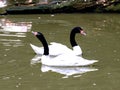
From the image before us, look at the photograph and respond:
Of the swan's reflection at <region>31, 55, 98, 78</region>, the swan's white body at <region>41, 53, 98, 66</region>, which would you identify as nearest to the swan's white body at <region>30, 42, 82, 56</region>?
the swan's white body at <region>41, 53, 98, 66</region>

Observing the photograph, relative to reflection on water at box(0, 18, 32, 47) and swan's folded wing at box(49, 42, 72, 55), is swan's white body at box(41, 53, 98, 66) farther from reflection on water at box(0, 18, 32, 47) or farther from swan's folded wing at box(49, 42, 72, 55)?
reflection on water at box(0, 18, 32, 47)

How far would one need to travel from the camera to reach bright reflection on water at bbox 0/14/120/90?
413 inches

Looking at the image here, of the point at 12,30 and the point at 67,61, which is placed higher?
the point at 67,61

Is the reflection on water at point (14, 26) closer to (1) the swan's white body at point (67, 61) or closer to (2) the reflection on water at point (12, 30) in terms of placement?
(2) the reflection on water at point (12, 30)

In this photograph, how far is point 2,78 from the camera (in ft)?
35.7

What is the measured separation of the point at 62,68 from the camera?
1202cm

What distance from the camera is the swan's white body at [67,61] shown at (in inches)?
469

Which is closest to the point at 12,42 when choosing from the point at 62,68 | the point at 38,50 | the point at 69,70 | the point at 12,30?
the point at 38,50

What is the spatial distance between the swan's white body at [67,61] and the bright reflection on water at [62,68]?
123 mm

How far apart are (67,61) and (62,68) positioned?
0.21 meters

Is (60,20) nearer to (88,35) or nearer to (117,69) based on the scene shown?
(88,35)

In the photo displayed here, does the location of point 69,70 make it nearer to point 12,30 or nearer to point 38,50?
point 38,50

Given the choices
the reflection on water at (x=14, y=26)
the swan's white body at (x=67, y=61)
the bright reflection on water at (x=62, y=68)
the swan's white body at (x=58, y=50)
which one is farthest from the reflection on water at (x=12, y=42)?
the swan's white body at (x=67, y=61)

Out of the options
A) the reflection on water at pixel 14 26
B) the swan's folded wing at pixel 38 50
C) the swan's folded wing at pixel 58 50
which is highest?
the swan's folded wing at pixel 58 50
